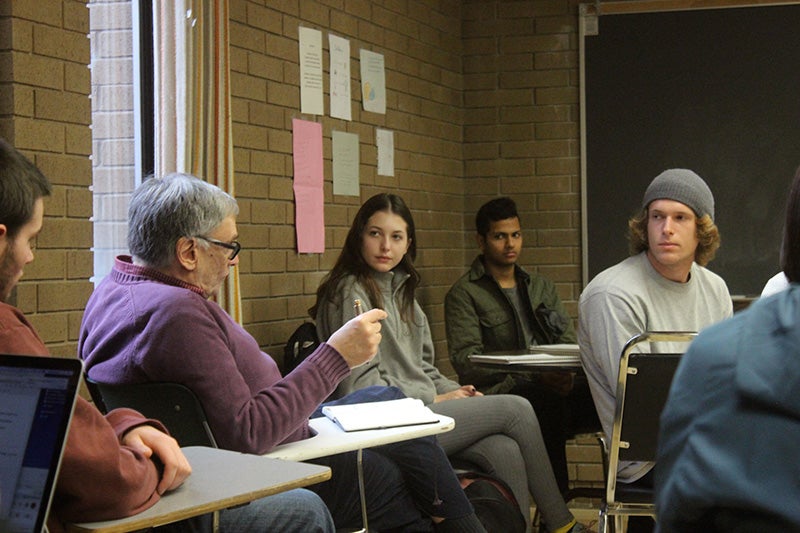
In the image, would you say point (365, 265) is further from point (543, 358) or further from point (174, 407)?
point (174, 407)

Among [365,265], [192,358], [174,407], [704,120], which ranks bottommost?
[174,407]

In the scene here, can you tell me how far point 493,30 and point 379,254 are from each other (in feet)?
6.86

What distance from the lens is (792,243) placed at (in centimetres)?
97

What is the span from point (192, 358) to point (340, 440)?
393 mm

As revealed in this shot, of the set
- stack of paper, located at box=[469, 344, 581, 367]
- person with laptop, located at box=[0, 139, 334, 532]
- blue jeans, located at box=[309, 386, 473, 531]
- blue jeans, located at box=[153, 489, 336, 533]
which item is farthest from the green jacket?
person with laptop, located at box=[0, 139, 334, 532]

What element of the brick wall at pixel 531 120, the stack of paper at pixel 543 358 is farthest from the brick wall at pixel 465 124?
the stack of paper at pixel 543 358

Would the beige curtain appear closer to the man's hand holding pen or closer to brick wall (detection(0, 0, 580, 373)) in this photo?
brick wall (detection(0, 0, 580, 373))

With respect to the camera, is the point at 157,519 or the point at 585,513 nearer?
the point at 157,519

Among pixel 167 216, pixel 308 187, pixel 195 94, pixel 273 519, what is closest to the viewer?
pixel 273 519

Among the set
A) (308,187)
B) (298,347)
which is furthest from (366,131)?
(298,347)

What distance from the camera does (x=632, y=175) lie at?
5434 millimetres

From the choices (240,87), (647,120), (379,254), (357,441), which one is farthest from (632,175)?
(357,441)

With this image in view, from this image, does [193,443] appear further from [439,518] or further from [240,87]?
[240,87]

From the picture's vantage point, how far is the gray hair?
8.36ft
